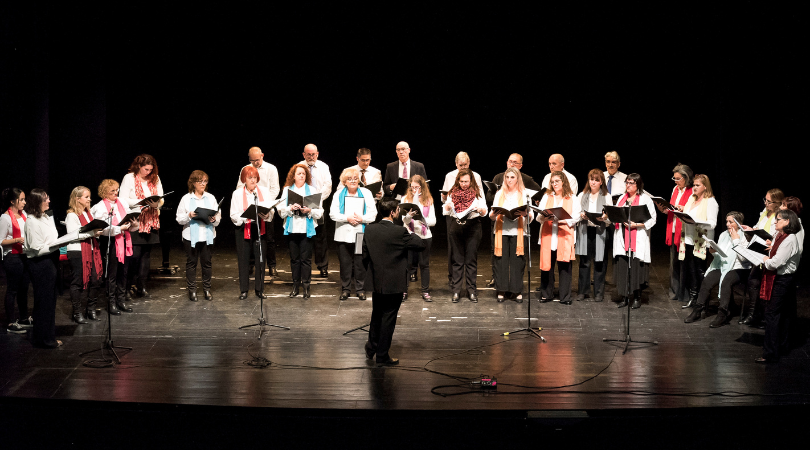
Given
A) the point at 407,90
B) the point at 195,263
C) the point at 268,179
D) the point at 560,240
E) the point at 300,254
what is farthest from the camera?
the point at 407,90

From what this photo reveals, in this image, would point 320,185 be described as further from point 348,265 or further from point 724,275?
point 724,275

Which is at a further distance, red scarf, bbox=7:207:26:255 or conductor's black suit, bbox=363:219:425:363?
red scarf, bbox=7:207:26:255

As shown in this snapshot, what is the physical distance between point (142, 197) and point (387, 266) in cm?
313

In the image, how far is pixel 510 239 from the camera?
23.8 ft

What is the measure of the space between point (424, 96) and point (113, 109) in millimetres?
Answer: 4550

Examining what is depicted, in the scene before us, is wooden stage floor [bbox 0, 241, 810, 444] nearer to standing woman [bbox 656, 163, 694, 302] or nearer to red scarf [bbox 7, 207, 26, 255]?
standing woman [bbox 656, 163, 694, 302]

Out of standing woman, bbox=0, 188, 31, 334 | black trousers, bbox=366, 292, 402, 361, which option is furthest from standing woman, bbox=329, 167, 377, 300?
standing woman, bbox=0, 188, 31, 334

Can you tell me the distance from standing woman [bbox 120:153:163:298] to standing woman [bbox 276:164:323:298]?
4.09ft

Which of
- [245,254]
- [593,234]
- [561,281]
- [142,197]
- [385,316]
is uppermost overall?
[142,197]

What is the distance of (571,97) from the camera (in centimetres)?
1088

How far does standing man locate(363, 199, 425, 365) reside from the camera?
211 inches

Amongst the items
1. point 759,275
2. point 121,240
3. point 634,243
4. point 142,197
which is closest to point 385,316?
point 634,243

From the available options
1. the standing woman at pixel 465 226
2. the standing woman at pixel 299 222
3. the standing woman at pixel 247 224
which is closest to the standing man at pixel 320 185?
the standing woman at pixel 299 222

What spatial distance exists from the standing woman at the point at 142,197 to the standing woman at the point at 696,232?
5104 mm
